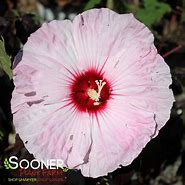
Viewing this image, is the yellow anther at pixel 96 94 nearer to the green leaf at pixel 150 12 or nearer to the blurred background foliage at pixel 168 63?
the blurred background foliage at pixel 168 63

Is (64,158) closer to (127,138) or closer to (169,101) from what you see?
(127,138)

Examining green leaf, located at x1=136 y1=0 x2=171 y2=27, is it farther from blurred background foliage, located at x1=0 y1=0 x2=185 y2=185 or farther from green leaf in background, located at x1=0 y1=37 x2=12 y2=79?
green leaf in background, located at x1=0 y1=37 x2=12 y2=79

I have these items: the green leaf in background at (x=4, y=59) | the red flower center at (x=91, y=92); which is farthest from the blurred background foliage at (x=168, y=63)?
the red flower center at (x=91, y=92)

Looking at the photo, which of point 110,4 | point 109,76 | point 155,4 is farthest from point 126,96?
point 155,4

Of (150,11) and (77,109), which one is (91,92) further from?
(150,11)

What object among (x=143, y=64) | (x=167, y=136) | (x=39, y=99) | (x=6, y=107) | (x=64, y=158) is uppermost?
(x=143, y=64)

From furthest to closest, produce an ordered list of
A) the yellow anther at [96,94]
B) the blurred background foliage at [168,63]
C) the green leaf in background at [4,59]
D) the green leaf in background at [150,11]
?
the green leaf in background at [150,11]
the blurred background foliage at [168,63]
the yellow anther at [96,94]
the green leaf in background at [4,59]
